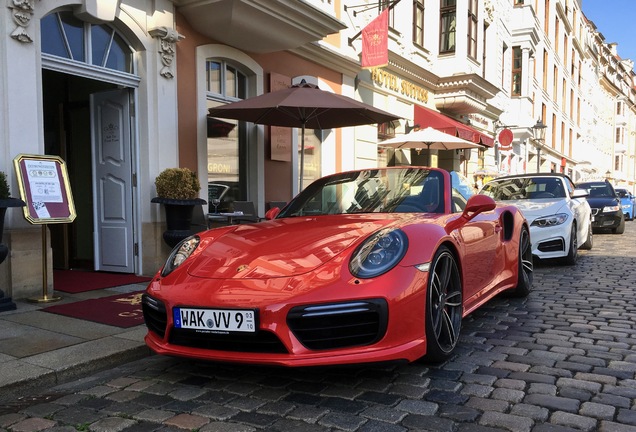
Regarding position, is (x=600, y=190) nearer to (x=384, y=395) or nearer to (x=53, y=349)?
(x=384, y=395)

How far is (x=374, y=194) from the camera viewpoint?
428cm

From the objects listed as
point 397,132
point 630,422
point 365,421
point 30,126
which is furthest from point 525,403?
point 397,132

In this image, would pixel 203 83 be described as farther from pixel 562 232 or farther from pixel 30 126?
pixel 562 232

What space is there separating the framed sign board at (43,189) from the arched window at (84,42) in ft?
4.64

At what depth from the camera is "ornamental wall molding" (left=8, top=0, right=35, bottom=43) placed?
5344 millimetres

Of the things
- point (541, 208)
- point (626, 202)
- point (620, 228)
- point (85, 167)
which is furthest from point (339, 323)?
point (626, 202)

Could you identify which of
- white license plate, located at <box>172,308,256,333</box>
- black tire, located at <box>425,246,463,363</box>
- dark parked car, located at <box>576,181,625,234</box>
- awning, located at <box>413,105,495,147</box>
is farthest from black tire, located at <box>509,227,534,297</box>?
dark parked car, located at <box>576,181,625,234</box>

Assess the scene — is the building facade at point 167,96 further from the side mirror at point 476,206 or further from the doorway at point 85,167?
the side mirror at point 476,206

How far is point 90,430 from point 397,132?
12.9 metres

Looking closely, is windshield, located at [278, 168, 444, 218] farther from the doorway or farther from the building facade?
the doorway

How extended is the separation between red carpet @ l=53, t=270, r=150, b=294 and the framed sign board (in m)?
1.03

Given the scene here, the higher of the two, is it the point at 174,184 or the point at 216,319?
the point at 174,184

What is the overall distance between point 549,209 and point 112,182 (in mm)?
6162

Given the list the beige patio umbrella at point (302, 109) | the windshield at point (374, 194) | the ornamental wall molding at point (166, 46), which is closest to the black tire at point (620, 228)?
the beige patio umbrella at point (302, 109)
